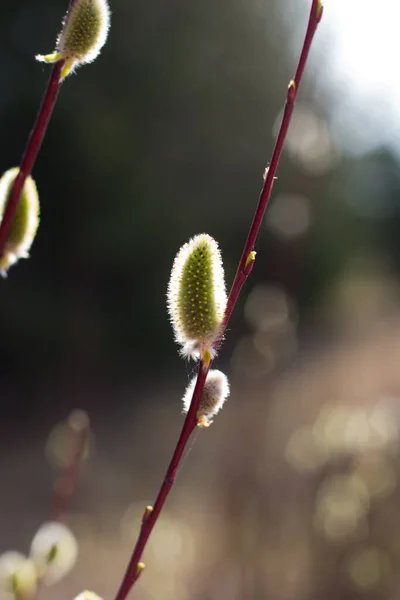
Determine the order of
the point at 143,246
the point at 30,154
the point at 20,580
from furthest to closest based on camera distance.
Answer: the point at 143,246
the point at 20,580
the point at 30,154

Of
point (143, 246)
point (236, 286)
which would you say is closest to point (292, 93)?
point (236, 286)

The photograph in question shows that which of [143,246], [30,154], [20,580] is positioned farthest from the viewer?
[143,246]

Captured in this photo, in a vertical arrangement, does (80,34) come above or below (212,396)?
above

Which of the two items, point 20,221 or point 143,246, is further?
point 143,246

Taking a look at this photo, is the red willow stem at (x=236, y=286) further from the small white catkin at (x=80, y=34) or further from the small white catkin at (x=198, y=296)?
the small white catkin at (x=80, y=34)

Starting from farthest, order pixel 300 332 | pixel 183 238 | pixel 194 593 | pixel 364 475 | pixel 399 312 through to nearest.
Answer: pixel 399 312, pixel 300 332, pixel 183 238, pixel 194 593, pixel 364 475

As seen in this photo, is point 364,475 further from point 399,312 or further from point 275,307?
point 399,312

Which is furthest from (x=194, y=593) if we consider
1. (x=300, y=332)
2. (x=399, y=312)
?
(x=399, y=312)

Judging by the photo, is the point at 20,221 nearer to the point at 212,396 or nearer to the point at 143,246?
the point at 212,396
